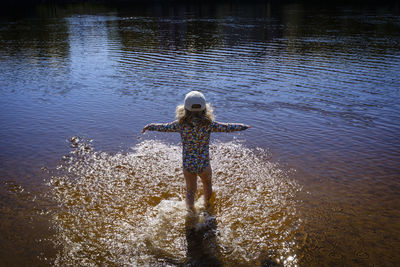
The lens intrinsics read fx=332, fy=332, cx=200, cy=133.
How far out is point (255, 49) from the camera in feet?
70.5

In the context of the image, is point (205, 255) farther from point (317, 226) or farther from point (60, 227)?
point (60, 227)

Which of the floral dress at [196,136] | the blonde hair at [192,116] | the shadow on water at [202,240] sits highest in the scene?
the blonde hair at [192,116]

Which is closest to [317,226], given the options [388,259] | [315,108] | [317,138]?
[388,259]

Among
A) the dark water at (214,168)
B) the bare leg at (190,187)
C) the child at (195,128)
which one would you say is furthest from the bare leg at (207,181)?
the dark water at (214,168)

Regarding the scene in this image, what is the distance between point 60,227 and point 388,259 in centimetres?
469

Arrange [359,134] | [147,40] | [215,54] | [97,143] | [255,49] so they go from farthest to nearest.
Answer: [147,40] < [255,49] < [215,54] < [359,134] < [97,143]

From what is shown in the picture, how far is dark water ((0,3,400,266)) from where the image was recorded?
184 inches

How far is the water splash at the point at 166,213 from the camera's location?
4.52m

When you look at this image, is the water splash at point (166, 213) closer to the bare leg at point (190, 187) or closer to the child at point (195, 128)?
the bare leg at point (190, 187)

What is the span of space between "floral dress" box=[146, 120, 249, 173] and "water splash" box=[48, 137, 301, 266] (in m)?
0.96

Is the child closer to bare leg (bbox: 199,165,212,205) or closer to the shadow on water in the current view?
bare leg (bbox: 199,165,212,205)

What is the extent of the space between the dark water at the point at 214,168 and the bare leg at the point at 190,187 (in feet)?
0.74

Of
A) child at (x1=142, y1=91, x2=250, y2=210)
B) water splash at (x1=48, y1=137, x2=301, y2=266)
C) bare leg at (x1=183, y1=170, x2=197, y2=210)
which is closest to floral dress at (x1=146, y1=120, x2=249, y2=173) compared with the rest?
child at (x1=142, y1=91, x2=250, y2=210)

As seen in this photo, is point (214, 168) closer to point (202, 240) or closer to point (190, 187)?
point (190, 187)
